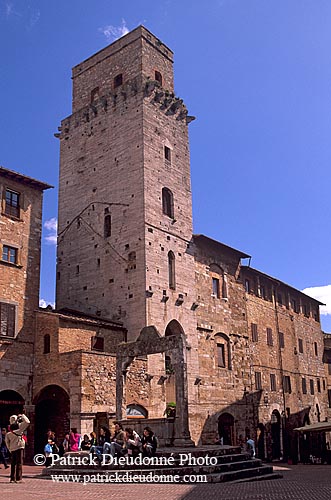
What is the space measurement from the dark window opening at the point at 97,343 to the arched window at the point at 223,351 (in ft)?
28.2

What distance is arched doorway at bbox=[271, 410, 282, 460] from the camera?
116ft

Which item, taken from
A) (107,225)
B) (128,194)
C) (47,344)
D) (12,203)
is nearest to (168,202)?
(128,194)

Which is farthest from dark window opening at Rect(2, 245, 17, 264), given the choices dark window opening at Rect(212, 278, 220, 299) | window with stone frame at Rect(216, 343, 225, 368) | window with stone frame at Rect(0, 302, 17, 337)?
window with stone frame at Rect(216, 343, 225, 368)

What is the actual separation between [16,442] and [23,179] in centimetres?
1573

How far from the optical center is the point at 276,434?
36312 millimetres

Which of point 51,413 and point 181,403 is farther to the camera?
point 51,413

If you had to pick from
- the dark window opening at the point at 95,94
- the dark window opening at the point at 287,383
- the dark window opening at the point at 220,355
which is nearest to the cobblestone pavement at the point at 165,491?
the dark window opening at the point at 220,355

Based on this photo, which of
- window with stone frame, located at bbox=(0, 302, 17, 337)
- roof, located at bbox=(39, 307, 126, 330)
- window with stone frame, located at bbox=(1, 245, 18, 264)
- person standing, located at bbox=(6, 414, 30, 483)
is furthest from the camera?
roof, located at bbox=(39, 307, 126, 330)

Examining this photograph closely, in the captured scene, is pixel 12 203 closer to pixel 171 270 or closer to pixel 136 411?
pixel 171 270

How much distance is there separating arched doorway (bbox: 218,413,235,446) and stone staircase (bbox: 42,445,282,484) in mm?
16449

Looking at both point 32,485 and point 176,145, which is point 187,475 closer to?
point 32,485

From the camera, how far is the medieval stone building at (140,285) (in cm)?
2444

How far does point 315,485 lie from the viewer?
43.3ft

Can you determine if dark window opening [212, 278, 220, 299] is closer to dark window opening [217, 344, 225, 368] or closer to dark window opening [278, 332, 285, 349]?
dark window opening [217, 344, 225, 368]
